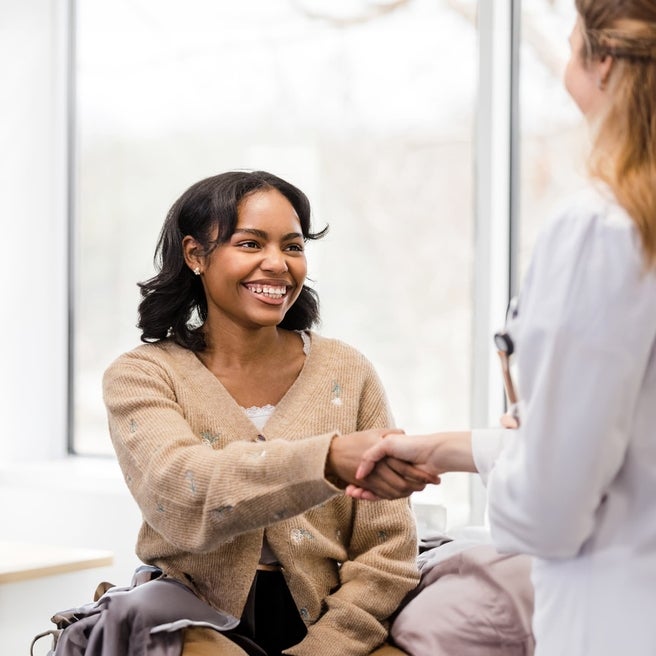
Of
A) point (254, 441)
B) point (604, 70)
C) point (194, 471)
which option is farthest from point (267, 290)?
point (604, 70)

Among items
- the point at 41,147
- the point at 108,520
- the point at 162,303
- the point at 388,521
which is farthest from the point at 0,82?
the point at 388,521

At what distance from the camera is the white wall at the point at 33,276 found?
353 cm

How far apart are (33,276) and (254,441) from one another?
199 cm

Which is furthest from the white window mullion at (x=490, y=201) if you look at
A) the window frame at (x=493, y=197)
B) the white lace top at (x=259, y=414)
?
the white lace top at (x=259, y=414)

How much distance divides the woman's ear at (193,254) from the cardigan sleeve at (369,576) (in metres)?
0.42

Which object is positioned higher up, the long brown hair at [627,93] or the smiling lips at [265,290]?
the long brown hair at [627,93]

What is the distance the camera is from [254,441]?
2.00 meters

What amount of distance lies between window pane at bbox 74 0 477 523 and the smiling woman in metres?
0.89

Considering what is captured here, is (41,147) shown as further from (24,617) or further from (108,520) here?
(24,617)

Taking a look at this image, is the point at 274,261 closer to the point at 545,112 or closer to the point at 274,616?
the point at 274,616

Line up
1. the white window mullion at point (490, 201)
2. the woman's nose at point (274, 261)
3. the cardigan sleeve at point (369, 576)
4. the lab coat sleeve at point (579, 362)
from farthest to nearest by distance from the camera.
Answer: the white window mullion at point (490, 201) < the woman's nose at point (274, 261) < the cardigan sleeve at point (369, 576) < the lab coat sleeve at point (579, 362)

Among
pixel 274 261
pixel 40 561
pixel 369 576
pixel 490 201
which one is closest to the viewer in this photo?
pixel 369 576

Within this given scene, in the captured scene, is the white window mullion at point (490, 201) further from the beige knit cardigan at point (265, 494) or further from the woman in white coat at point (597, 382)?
the woman in white coat at point (597, 382)

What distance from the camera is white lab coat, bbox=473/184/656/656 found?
1.03 metres
